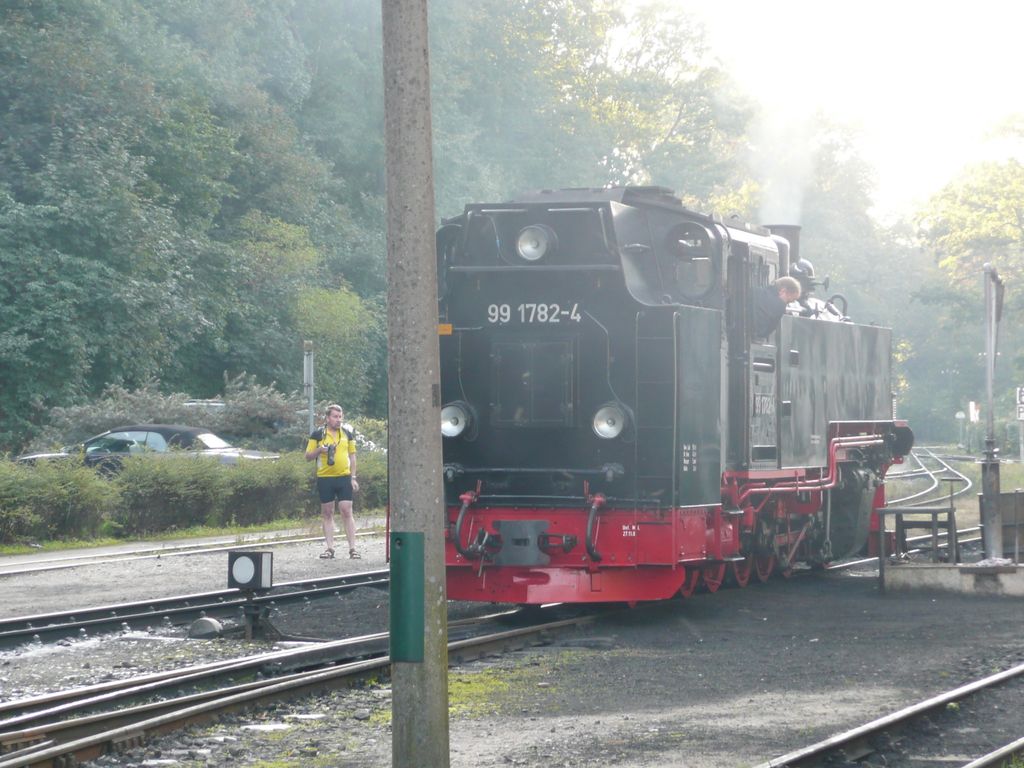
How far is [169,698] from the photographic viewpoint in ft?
31.2

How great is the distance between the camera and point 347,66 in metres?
55.0

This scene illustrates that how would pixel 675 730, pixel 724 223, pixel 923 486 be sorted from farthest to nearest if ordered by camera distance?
pixel 923 486 < pixel 724 223 < pixel 675 730

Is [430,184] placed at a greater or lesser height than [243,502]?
greater

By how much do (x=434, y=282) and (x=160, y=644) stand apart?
644cm

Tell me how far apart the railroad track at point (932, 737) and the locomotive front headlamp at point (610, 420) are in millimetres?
3483

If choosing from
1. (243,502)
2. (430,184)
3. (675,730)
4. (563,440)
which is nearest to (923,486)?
(243,502)

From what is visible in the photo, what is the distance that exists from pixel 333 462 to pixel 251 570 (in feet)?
21.1

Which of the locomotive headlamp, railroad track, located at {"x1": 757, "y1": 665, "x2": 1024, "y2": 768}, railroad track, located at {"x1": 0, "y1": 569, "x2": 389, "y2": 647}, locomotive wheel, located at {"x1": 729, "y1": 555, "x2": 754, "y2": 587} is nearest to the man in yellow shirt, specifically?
railroad track, located at {"x1": 0, "y1": 569, "x2": 389, "y2": 647}

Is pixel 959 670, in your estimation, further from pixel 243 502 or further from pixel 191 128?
pixel 191 128

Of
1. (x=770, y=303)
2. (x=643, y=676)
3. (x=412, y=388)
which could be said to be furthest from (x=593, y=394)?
(x=412, y=388)

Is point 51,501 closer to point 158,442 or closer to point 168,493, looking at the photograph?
point 168,493

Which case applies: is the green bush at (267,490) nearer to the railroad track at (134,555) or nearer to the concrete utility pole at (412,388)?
the railroad track at (134,555)

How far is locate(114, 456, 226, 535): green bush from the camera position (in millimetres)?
23344

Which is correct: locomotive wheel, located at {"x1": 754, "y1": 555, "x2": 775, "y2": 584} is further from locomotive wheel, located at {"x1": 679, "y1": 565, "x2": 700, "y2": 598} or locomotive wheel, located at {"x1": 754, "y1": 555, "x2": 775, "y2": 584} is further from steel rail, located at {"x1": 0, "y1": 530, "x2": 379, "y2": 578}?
steel rail, located at {"x1": 0, "y1": 530, "x2": 379, "y2": 578}
